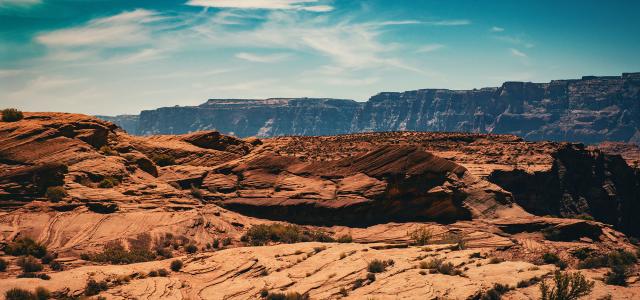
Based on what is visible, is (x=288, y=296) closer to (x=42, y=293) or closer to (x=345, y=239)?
(x=42, y=293)

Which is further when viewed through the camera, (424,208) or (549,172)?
(549,172)

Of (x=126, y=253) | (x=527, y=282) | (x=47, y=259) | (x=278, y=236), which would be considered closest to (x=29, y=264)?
(x=47, y=259)

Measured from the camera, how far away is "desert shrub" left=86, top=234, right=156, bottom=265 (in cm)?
3014

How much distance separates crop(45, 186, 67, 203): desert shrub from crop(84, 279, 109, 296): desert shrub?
40.6ft

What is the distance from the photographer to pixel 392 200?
41.8 meters

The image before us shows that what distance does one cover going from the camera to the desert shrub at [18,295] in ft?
73.2

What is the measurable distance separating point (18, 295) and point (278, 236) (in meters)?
17.8

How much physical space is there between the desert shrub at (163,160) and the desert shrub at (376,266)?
28.1 metres

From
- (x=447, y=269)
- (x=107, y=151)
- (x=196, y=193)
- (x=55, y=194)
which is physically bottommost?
(x=447, y=269)

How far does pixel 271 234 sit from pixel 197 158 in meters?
16.4

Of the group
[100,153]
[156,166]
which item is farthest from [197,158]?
[100,153]

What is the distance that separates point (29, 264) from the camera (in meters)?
27.2

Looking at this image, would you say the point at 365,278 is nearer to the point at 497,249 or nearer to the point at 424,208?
the point at 497,249

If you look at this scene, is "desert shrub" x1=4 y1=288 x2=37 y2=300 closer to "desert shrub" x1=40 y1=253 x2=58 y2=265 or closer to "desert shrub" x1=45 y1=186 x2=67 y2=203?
"desert shrub" x1=40 y1=253 x2=58 y2=265
